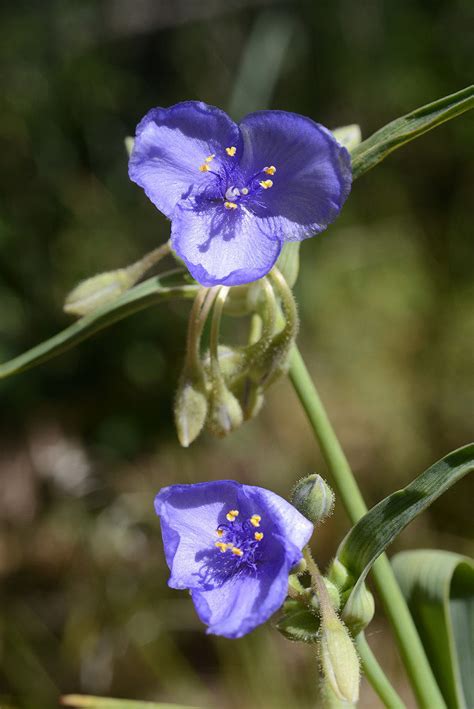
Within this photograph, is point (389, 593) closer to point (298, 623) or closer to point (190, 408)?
point (298, 623)

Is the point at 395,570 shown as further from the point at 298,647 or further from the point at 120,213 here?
the point at 120,213

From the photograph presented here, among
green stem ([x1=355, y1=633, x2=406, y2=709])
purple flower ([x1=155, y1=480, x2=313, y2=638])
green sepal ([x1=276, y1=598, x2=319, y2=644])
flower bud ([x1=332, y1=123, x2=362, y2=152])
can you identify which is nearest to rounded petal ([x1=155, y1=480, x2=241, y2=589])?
purple flower ([x1=155, y1=480, x2=313, y2=638])

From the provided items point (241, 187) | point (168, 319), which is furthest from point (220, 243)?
point (168, 319)

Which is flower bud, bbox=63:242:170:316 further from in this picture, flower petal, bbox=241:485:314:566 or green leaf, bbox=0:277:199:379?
flower petal, bbox=241:485:314:566

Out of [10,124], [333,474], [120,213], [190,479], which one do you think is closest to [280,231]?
[333,474]

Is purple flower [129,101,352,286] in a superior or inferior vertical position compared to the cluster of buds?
superior

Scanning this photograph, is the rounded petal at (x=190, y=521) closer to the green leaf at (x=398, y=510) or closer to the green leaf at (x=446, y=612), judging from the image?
the green leaf at (x=398, y=510)

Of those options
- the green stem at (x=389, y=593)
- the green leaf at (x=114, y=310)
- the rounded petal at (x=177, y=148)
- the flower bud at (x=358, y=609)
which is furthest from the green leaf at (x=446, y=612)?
the rounded petal at (x=177, y=148)
